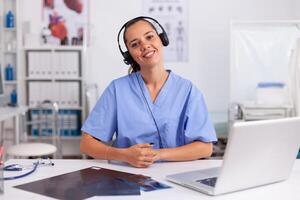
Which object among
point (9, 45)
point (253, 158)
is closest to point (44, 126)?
point (9, 45)

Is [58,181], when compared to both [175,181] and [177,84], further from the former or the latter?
[177,84]

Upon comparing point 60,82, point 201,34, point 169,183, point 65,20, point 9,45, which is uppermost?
point 65,20

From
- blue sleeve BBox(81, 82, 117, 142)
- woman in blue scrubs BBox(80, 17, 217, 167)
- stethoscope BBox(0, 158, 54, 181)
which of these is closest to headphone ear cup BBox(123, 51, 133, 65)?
woman in blue scrubs BBox(80, 17, 217, 167)

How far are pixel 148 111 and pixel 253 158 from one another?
2.14ft

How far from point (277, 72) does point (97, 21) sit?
6.07ft

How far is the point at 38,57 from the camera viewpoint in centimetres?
420

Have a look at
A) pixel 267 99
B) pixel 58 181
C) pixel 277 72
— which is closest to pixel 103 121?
pixel 58 181

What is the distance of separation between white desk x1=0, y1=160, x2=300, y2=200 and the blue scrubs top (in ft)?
0.55

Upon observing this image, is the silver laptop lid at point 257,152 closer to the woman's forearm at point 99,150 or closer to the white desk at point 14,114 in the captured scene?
the woman's forearm at point 99,150

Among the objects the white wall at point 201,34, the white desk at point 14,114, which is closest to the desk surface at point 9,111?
the white desk at point 14,114

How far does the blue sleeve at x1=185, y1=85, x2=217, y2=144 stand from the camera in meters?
1.77

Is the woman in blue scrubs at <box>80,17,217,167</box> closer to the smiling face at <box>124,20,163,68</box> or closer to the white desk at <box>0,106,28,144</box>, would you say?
the smiling face at <box>124,20,163,68</box>

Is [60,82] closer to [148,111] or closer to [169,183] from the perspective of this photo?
[148,111]

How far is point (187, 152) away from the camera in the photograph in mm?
1689
